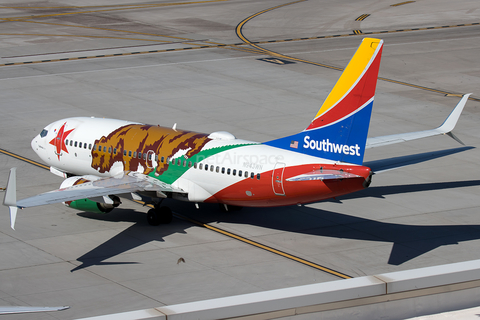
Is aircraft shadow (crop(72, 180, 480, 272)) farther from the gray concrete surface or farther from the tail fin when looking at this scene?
the tail fin

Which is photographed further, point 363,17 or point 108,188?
point 363,17

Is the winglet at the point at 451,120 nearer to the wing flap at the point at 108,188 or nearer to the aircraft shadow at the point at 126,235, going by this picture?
the wing flap at the point at 108,188

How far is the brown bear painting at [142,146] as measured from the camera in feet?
112

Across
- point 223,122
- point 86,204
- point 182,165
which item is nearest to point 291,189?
point 182,165

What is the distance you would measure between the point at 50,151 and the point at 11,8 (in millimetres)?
70053

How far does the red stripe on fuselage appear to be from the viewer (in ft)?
94.3

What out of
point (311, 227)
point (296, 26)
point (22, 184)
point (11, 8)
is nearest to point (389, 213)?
point (311, 227)

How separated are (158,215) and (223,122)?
1875 centimetres

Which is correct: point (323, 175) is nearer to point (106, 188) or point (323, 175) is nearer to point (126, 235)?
point (126, 235)

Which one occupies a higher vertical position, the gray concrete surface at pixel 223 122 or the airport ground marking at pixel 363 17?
the airport ground marking at pixel 363 17

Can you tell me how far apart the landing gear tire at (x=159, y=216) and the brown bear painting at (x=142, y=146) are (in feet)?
→ 6.32

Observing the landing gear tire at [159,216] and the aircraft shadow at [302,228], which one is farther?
the landing gear tire at [159,216]

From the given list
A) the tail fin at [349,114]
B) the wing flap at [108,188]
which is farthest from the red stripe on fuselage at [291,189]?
the wing flap at [108,188]

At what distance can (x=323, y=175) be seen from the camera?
28.9 metres
